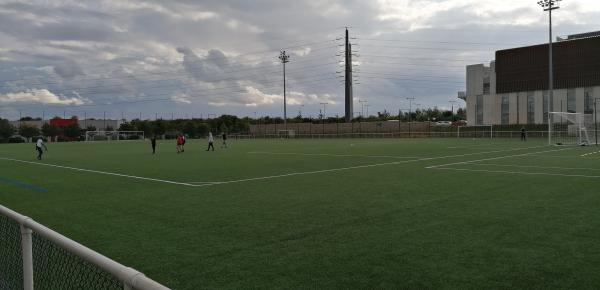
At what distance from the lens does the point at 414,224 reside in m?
8.45

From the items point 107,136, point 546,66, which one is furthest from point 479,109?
point 107,136

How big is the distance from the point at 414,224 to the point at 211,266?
12.5 feet

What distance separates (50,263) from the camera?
4.32 m

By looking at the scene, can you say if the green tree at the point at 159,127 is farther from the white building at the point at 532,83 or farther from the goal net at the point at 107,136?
the white building at the point at 532,83

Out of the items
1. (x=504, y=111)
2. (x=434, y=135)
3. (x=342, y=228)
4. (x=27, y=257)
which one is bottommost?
(x=342, y=228)

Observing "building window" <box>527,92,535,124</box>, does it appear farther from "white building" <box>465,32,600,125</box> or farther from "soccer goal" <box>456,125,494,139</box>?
"soccer goal" <box>456,125,494,139</box>

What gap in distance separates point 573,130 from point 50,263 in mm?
46070

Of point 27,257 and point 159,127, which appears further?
point 159,127

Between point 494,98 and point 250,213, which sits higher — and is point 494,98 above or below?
above

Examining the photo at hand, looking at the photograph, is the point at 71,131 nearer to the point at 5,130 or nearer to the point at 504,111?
the point at 5,130

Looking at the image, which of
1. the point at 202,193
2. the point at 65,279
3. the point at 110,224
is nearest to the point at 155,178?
the point at 202,193

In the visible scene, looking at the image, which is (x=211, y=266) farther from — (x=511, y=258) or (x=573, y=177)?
(x=573, y=177)

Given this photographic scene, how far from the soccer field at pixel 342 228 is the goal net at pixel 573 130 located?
79.3 feet

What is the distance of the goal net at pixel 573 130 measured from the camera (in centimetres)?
3731
